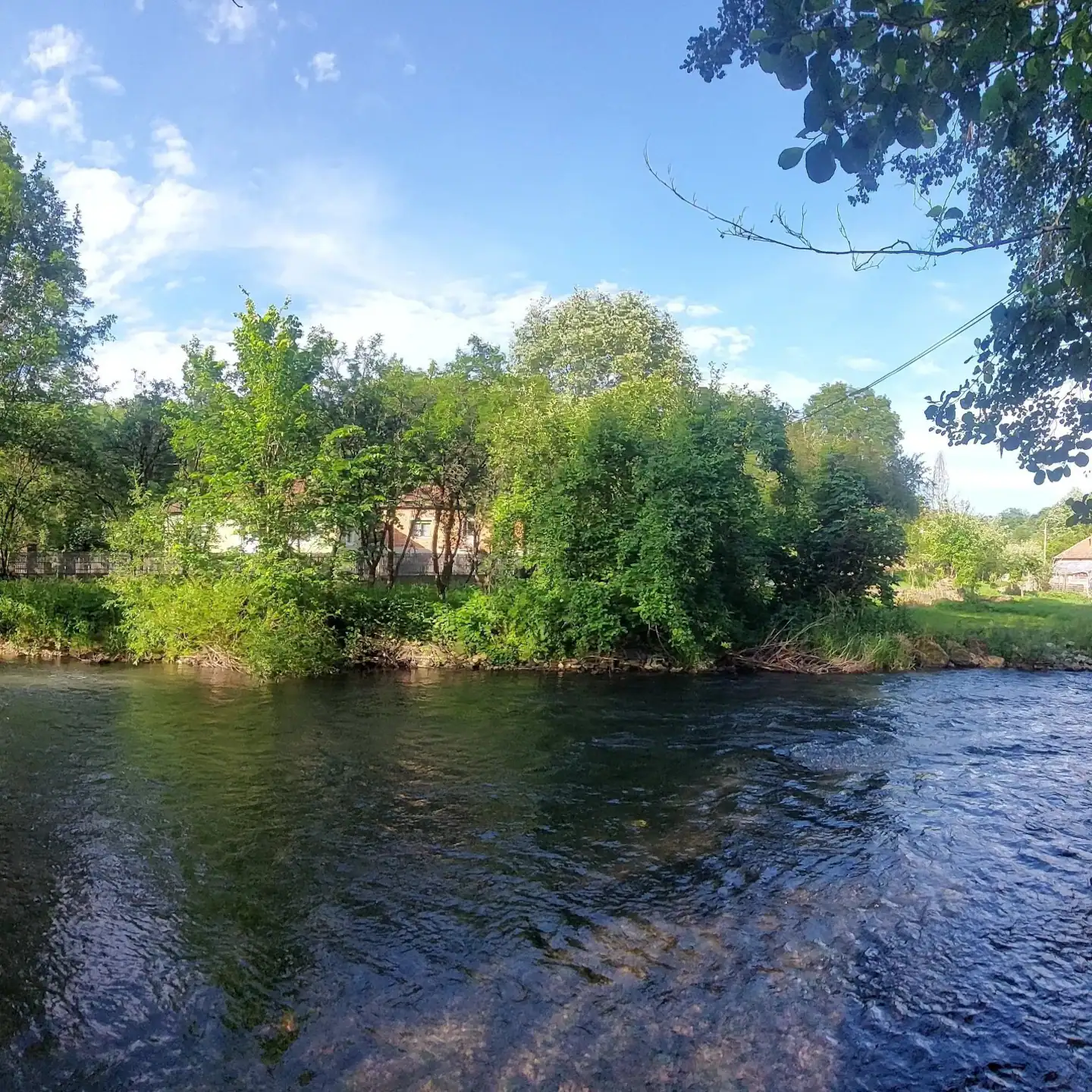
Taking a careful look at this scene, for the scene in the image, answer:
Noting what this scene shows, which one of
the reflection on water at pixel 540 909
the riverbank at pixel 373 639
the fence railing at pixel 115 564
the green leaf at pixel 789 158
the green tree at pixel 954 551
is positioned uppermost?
the green tree at pixel 954 551

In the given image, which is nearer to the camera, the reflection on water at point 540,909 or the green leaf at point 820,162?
the green leaf at point 820,162

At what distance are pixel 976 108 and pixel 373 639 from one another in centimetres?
2048

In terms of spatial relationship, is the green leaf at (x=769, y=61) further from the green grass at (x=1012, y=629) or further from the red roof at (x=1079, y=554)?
the red roof at (x=1079, y=554)

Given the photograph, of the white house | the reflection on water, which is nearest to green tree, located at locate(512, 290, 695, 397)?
the reflection on water

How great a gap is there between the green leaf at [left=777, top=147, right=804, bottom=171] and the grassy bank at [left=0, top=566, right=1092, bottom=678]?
18.5 metres

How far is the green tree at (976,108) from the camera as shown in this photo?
2961 mm

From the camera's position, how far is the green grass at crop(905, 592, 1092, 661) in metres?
24.9

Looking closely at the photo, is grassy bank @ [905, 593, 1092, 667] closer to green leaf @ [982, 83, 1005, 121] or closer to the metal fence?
green leaf @ [982, 83, 1005, 121]

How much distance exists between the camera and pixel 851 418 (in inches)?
2327

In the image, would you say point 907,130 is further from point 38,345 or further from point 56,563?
point 56,563

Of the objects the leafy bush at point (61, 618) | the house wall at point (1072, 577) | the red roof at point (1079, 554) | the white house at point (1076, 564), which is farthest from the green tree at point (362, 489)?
the red roof at point (1079, 554)

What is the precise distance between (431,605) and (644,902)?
Result: 53.7 ft

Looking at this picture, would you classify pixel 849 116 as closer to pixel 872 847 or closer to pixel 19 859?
pixel 872 847

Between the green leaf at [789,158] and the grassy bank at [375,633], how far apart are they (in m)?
18.5
